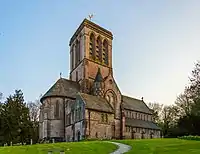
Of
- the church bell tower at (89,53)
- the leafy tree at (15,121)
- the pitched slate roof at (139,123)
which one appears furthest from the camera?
the pitched slate roof at (139,123)

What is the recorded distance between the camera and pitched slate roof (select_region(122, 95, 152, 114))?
78.1 meters

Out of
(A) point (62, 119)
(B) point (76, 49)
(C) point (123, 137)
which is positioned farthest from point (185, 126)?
(B) point (76, 49)

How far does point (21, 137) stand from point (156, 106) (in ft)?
157

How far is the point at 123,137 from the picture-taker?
64.2m

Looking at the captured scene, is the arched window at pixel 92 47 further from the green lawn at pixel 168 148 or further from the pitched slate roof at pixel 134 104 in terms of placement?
the green lawn at pixel 168 148

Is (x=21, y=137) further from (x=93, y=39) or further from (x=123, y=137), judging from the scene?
(x=93, y=39)

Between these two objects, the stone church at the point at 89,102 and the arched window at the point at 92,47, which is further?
the arched window at the point at 92,47

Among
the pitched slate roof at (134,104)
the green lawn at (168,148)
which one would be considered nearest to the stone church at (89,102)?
the pitched slate roof at (134,104)

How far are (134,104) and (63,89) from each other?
23.6 meters

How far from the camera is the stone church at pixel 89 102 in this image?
5569 centimetres

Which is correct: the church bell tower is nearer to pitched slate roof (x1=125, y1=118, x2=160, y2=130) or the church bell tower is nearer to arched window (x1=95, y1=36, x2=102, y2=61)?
arched window (x1=95, y1=36, x2=102, y2=61)

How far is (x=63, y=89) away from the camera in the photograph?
2576 inches


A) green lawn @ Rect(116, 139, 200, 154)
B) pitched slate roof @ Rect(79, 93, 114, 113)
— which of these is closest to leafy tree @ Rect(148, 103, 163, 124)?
pitched slate roof @ Rect(79, 93, 114, 113)

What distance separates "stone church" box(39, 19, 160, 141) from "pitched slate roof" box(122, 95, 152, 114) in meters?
0.35
